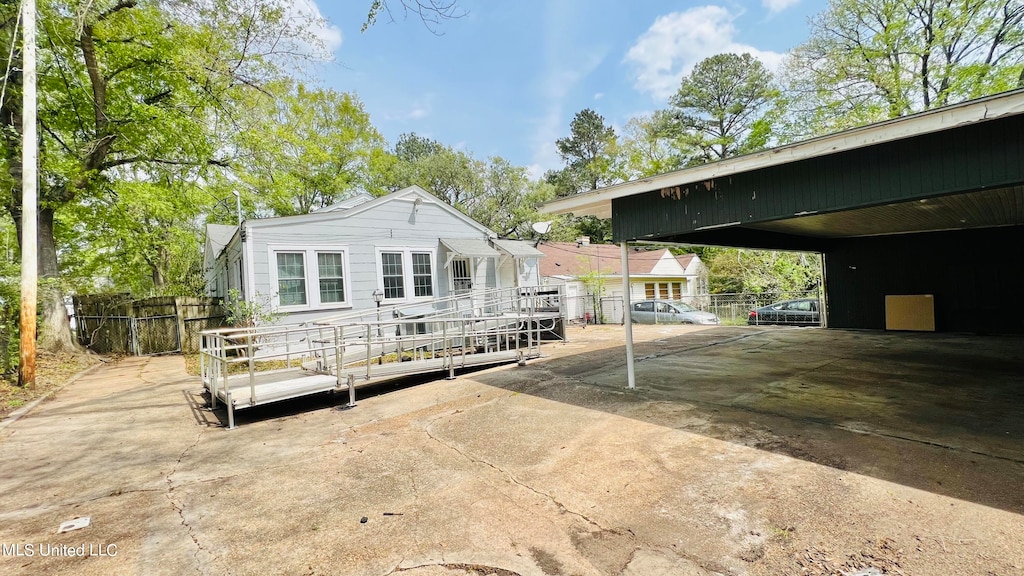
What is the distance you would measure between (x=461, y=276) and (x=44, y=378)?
887cm

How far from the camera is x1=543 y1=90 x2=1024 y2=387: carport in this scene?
3248mm

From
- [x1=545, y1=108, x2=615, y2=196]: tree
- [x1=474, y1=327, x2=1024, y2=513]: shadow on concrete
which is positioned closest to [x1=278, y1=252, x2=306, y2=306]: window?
[x1=474, y1=327, x2=1024, y2=513]: shadow on concrete

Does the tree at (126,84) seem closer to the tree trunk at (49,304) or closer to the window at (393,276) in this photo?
the tree trunk at (49,304)

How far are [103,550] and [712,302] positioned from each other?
737 inches

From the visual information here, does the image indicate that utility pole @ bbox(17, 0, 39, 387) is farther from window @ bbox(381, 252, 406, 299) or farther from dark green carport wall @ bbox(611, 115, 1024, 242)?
dark green carport wall @ bbox(611, 115, 1024, 242)

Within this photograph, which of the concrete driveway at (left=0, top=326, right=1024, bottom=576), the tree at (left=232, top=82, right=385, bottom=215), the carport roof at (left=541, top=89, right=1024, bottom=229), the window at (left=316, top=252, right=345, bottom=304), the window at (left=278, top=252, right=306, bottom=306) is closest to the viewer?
the concrete driveway at (left=0, top=326, right=1024, bottom=576)

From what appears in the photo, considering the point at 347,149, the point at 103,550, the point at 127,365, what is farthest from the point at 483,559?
the point at 347,149

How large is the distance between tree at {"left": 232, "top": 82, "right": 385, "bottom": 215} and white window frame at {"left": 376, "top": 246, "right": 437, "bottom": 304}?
481 centimetres

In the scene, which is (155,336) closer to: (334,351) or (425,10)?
(334,351)

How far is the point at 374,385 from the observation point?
23.6 feet

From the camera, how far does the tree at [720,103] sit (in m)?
26.2

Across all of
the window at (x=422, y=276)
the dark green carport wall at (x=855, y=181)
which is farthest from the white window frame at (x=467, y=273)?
the dark green carport wall at (x=855, y=181)

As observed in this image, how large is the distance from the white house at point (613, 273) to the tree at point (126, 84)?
13.9 m

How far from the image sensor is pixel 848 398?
5.14 meters
